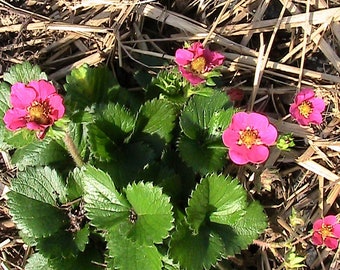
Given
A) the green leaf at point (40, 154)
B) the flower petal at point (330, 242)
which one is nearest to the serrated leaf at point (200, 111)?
the green leaf at point (40, 154)

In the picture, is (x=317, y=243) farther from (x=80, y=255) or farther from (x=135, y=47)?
(x=135, y=47)

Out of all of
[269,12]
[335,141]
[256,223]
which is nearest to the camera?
[256,223]

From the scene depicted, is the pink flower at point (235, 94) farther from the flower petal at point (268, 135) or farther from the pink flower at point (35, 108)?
the pink flower at point (35, 108)

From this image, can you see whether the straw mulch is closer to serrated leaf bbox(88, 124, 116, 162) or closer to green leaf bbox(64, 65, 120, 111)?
green leaf bbox(64, 65, 120, 111)

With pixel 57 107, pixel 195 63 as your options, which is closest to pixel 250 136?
pixel 195 63

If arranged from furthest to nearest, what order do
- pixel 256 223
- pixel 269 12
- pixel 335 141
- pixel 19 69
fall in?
1. pixel 269 12
2. pixel 335 141
3. pixel 19 69
4. pixel 256 223

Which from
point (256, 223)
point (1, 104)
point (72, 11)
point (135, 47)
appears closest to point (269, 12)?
point (135, 47)

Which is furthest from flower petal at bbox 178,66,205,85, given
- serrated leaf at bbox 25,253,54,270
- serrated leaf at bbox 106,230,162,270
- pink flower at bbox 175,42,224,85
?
serrated leaf at bbox 25,253,54,270
